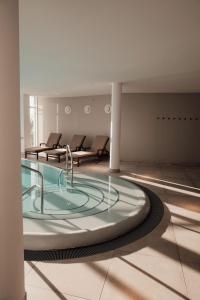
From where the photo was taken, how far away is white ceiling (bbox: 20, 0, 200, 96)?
8.75 ft

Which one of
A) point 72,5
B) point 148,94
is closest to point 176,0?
point 72,5

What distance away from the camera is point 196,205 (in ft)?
16.2

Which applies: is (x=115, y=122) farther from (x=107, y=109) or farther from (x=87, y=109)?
(x=87, y=109)

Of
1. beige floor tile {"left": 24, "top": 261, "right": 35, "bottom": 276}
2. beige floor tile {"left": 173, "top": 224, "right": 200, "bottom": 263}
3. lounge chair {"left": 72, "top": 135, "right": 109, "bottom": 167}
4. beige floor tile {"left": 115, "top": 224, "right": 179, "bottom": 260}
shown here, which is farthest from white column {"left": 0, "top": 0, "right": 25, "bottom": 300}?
lounge chair {"left": 72, "top": 135, "right": 109, "bottom": 167}

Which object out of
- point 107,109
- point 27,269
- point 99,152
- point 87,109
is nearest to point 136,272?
point 27,269

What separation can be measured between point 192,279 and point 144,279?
0.53 meters

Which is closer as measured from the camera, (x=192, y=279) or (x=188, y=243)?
(x=192, y=279)

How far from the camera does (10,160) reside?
1780mm

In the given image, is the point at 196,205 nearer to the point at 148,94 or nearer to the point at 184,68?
the point at 184,68

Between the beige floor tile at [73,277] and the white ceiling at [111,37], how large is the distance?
292cm

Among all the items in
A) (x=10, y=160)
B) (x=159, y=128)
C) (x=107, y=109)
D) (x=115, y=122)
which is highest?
(x=107, y=109)

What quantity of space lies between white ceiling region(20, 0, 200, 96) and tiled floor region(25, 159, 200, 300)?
2.92 m

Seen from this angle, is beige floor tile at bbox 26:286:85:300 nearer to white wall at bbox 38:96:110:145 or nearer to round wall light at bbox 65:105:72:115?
white wall at bbox 38:96:110:145

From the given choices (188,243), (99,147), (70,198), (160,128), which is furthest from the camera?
(99,147)
